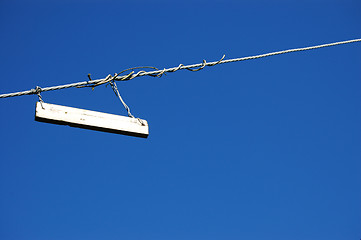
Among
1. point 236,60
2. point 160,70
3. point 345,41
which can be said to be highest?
point 345,41

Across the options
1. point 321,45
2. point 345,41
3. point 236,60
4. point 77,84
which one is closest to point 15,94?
point 77,84

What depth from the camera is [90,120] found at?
333 cm

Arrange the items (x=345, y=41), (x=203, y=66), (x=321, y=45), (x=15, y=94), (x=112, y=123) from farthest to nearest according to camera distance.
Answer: (x=345, y=41), (x=321, y=45), (x=203, y=66), (x=112, y=123), (x=15, y=94)

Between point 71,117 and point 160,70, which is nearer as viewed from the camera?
point 71,117

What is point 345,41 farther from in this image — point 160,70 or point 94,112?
point 94,112

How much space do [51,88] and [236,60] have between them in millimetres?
1825

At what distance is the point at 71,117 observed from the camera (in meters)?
3.23

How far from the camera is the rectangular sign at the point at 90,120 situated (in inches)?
124

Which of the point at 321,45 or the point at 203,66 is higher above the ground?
the point at 321,45

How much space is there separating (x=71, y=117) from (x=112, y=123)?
358 mm

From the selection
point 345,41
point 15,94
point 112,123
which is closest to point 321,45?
point 345,41

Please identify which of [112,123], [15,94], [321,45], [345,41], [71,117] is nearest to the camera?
[15,94]

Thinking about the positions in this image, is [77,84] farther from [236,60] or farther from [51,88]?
[236,60]

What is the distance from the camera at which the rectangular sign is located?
3162 millimetres
